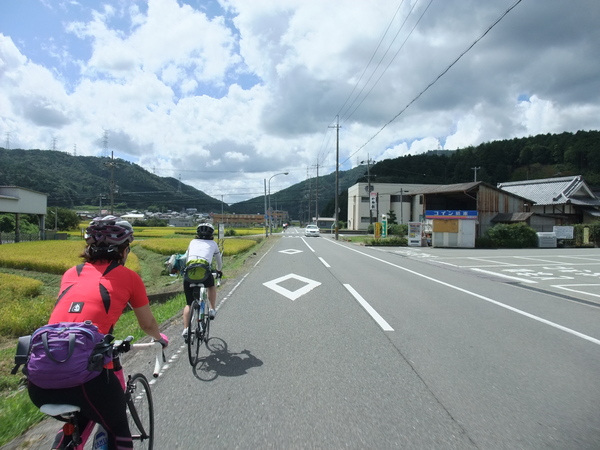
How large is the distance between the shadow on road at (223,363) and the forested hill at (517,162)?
7084 centimetres

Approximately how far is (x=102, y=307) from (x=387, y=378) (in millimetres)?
3002

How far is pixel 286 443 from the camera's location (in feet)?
9.29

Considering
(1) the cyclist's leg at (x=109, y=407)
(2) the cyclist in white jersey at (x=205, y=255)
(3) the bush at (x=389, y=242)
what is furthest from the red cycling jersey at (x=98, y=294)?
(3) the bush at (x=389, y=242)

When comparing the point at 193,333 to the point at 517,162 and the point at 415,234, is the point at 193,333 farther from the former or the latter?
the point at 517,162

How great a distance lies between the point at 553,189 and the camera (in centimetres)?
4588

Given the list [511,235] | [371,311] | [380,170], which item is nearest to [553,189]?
[511,235]

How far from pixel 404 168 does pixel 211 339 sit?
Answer: 10643 centimetres

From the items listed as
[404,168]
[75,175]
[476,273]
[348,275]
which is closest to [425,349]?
[348,275]

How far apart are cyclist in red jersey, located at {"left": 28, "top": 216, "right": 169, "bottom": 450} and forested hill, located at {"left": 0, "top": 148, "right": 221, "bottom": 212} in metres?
58.1

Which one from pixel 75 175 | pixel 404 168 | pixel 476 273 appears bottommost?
pixel 476 273

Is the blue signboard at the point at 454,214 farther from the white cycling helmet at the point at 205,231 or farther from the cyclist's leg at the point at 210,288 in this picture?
the cyclist's leg at the point at 210,288

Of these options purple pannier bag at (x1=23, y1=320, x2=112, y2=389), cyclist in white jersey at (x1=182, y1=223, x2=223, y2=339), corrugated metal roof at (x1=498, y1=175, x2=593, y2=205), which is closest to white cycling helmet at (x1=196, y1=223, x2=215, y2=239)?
cyclist in white jersey at (x1=182, y1=223, x2=223, y2=339)

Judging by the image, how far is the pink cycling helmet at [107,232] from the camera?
247 cm

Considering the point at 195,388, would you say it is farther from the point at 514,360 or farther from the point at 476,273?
the point at 476,273
